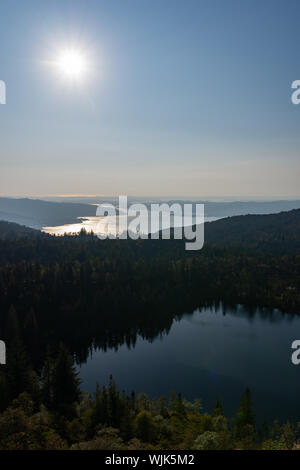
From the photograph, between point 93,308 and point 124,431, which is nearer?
point 124,431

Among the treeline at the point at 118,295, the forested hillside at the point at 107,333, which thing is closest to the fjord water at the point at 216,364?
the forested hillside at the point at 107,333

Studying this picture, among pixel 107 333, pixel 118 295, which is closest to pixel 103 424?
pixel 107 333
